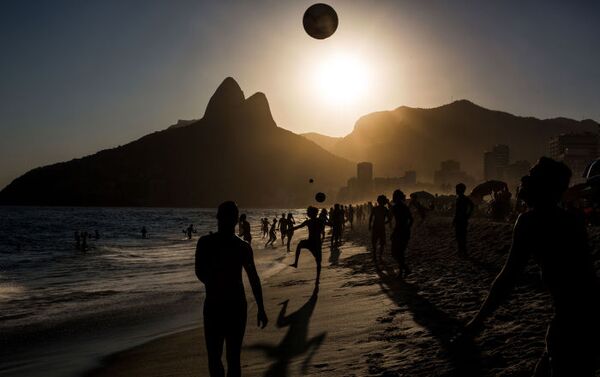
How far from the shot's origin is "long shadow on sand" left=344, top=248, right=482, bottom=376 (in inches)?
169

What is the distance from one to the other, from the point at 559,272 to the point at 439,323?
389cm

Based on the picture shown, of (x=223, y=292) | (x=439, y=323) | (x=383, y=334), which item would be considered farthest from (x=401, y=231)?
(x=223, y=292)

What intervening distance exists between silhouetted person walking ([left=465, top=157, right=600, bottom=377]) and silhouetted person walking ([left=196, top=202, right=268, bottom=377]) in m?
1.96

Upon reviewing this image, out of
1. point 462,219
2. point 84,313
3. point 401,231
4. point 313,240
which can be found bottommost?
point 84,313

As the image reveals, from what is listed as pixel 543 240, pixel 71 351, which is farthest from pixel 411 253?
pixel 543 240

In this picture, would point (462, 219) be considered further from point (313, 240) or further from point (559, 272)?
point (559, 272)

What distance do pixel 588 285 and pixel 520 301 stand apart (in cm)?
454

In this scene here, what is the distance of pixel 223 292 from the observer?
371 centimetres

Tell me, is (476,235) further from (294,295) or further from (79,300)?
(79,300)

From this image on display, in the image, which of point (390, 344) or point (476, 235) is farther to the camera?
point (476, 235)

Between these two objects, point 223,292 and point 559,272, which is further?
point 223,292

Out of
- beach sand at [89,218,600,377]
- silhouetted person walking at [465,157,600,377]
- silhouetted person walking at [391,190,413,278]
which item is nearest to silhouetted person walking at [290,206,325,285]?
beach sand at [89,218,600,377]

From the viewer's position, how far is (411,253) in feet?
48.3

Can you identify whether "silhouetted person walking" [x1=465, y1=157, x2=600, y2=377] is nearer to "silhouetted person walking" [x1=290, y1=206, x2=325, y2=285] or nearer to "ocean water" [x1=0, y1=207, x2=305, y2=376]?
"ocean water" [x1=0, y1=207, x2=305, y2=376]
